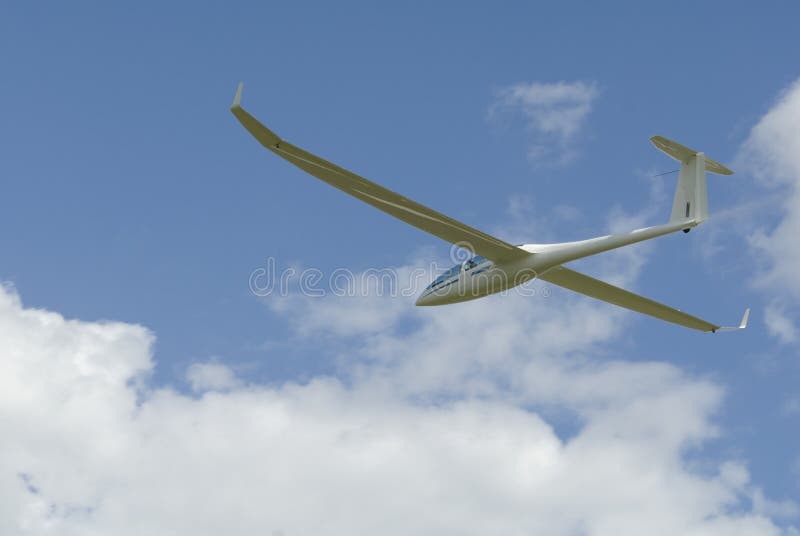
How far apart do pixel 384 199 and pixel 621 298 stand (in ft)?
38.0

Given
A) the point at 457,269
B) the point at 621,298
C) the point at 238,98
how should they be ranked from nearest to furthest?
the point at 238,98 → the point at 457,269 → the point at 621,298

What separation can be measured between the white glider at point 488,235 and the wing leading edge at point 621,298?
7cm

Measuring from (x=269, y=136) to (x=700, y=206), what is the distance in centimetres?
1284

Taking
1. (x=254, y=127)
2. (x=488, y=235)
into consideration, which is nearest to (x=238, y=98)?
(x=254, y=127)

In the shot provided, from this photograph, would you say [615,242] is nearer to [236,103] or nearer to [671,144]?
[671,144]

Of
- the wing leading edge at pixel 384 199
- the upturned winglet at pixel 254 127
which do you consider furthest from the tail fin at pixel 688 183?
the upturned winglet at pixel 254 127

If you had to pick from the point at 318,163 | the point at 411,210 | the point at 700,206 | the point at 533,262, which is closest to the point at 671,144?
the point at 700,206

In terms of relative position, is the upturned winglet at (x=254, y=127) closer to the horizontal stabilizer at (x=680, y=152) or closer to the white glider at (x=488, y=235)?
the white glider at (x=488, y=235)

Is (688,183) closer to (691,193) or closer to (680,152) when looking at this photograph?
(691,193)

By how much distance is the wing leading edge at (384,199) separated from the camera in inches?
1055

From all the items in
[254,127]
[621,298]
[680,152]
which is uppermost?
[680,152]

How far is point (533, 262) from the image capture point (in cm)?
3212

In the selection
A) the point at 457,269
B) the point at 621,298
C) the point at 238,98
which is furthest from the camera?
the point at 621,298

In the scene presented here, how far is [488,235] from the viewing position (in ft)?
103
